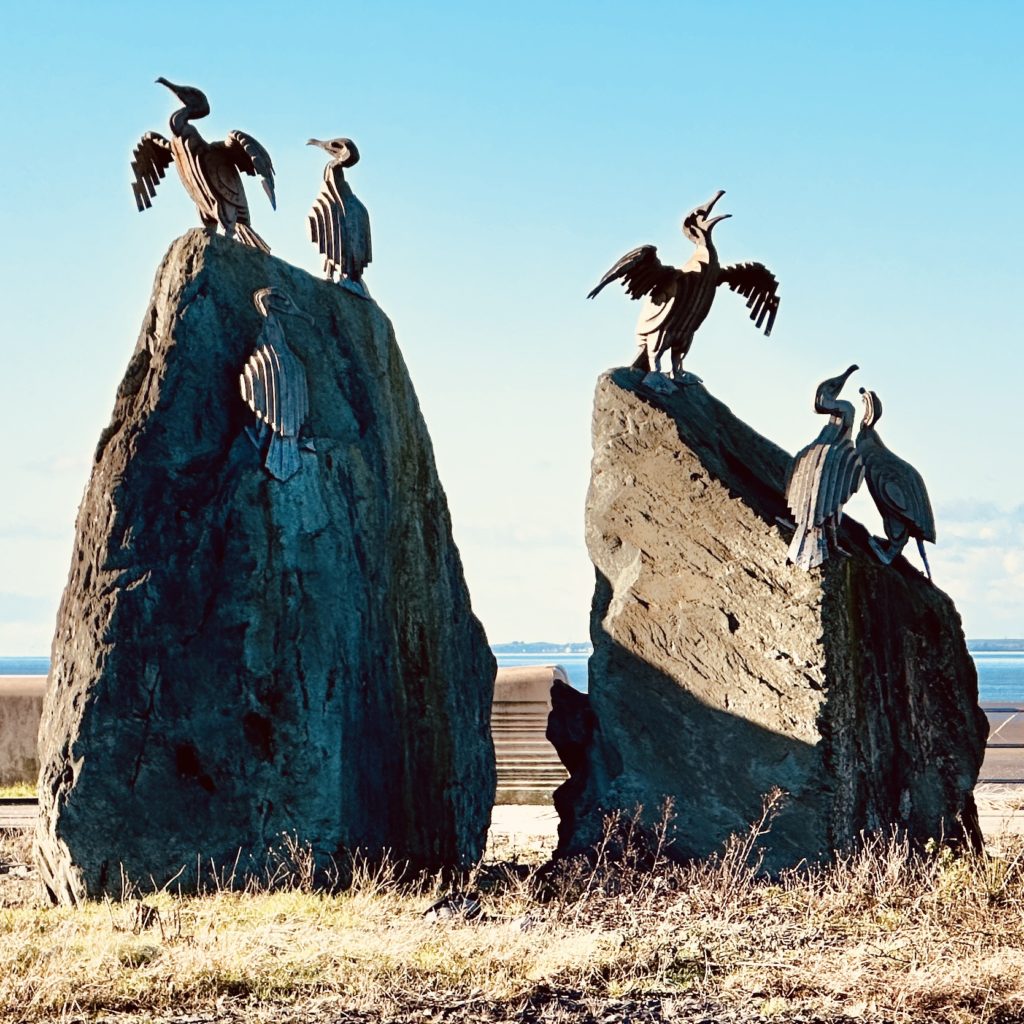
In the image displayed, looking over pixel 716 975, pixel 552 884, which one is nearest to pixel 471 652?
pixel 552 884

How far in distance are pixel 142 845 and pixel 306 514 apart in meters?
2.05

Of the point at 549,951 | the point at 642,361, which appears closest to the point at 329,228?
the point at 642,361

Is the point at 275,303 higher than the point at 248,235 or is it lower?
lower

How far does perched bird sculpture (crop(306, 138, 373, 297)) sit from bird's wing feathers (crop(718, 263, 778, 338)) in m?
2.67

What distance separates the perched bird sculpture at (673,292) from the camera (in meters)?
11.5

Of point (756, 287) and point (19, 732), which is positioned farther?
point (19, 732)

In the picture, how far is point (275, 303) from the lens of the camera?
1001cm

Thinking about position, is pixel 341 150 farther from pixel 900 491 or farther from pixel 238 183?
pixel 900 491

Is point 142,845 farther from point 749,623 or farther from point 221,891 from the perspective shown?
point 749,623

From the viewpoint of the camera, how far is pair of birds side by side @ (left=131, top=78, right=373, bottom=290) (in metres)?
10.6

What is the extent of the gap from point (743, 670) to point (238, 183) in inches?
178

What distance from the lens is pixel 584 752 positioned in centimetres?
1105

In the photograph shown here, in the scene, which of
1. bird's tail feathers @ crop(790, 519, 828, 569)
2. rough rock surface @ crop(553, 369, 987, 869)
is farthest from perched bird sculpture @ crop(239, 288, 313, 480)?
bird's tail feathers @ crop(790, 519, 828, 569)

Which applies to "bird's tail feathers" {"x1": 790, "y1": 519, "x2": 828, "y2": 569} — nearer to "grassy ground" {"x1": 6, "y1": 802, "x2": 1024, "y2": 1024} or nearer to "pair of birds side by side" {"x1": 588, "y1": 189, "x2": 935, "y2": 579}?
"pair of birds side by side" {"x1": 588, "y1": 189, "x2": 935, "y2": 579}
